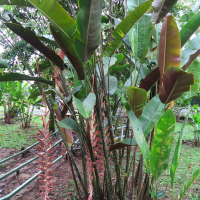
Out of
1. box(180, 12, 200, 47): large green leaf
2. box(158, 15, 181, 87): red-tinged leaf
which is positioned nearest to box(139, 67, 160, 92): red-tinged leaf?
box(158, 15, 181, 87): red-tinged leaf

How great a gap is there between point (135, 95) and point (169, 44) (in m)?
0.28

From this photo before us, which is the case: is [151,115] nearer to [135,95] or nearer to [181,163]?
[135,95]

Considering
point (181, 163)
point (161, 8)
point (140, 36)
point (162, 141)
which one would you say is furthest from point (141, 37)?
point (181, 163)

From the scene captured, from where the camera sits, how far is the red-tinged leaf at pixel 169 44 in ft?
2.27

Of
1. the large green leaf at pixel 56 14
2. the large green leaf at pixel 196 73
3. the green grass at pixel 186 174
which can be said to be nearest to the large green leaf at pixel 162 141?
the large green leaf at pixel 56 14

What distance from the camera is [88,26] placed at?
621 mm

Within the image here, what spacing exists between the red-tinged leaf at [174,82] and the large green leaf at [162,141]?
5.2 inches

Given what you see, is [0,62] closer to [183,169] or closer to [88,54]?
[88,54]

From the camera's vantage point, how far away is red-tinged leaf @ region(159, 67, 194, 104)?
1.88 feet

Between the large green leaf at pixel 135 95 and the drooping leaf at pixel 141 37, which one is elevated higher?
the drooping leaf at pixel 141 37

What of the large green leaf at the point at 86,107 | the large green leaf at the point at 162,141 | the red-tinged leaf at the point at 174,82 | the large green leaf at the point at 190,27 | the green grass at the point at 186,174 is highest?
the large green leaf at the point at 190,27

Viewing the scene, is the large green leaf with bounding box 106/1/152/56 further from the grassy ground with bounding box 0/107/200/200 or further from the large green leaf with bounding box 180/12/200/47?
the grassy ground with bounding box 0/107/200/200

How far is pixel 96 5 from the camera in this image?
0.58m

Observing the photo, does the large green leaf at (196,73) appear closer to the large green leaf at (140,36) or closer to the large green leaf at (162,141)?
the large green leaf at (140,36)
